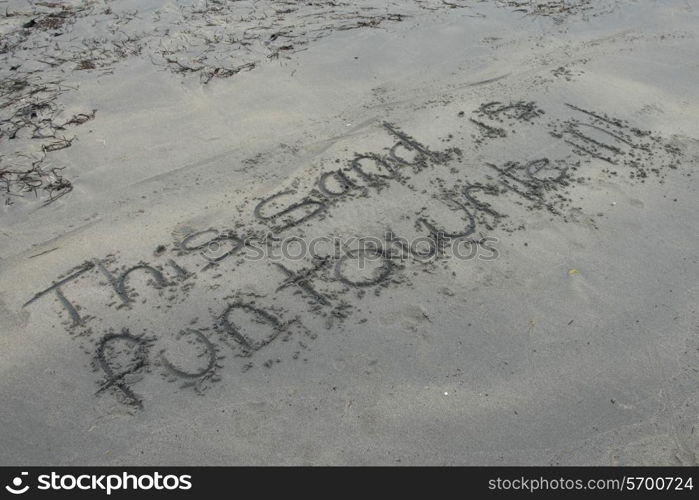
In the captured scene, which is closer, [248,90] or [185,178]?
[185,178]

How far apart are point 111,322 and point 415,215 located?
6.44 feet

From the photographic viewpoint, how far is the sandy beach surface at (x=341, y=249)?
98.8 inches

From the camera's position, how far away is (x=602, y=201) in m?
3.81

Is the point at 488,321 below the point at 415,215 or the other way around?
below

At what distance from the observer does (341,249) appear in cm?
336

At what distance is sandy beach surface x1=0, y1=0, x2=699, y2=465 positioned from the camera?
2.51 metres
